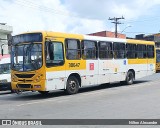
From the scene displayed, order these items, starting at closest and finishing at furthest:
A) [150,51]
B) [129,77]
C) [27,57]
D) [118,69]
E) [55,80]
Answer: [27,57] → [55,80] → [118,69] → [129,77] → [150,51]

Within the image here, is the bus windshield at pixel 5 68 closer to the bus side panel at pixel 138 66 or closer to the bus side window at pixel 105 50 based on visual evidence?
the bus side window at pixel 105 50

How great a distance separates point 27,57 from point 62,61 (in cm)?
169

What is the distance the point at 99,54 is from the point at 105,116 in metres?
9.60

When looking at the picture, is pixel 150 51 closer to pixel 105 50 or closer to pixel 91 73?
pixel 105 50

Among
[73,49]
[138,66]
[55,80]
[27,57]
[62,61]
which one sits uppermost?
[73,49]

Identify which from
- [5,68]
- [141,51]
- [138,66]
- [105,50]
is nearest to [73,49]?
[105,50]

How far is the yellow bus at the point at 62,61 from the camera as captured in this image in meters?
15.9

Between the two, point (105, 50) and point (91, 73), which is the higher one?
point (105, 50)

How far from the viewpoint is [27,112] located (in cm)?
1163

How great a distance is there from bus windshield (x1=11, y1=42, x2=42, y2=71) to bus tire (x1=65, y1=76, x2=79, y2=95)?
2114 mm

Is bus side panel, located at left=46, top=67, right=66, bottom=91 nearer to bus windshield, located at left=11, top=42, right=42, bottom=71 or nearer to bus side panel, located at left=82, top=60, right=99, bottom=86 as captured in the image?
bus windshield, located at left=11, top=42, right=42, bottom=71

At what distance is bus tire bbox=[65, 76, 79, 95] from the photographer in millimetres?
17214

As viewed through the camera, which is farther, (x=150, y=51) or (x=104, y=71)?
(x=150, y=51)

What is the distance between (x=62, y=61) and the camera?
1681 centimetres
